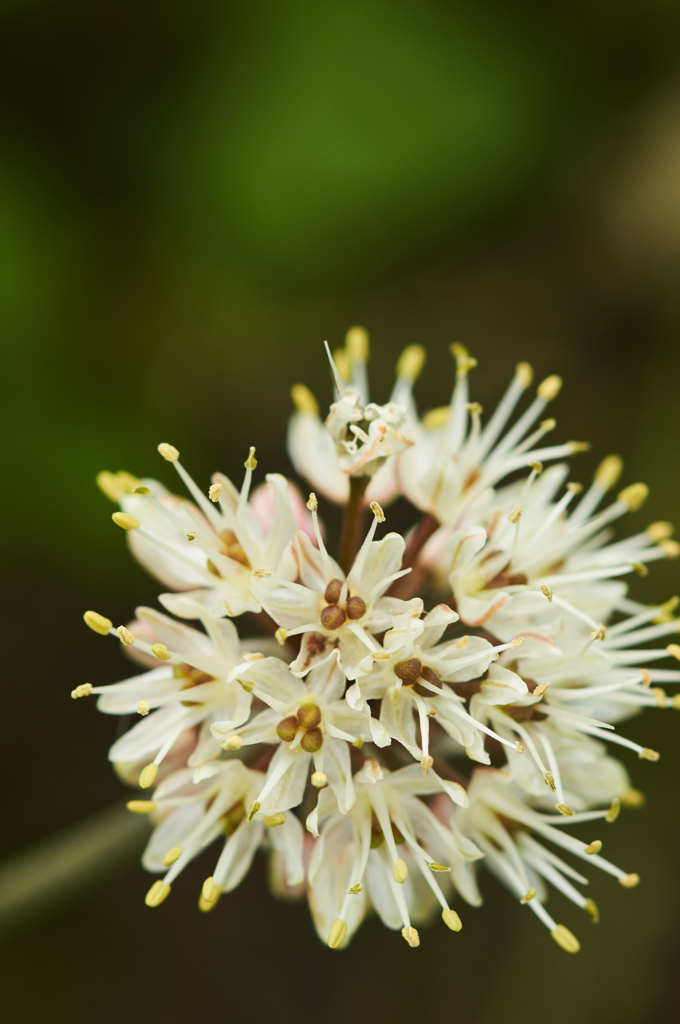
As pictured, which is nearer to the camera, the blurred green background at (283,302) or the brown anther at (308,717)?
the brown anther at (308,717)

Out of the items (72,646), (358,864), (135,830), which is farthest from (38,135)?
(358,864)

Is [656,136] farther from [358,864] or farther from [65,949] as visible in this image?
[65,949]

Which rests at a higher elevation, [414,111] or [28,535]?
Result: [414,111]

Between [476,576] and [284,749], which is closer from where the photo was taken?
[284,749]

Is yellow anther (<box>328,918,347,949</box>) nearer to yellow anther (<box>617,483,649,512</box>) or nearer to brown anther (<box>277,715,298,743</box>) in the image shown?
brown anther (<box>277,715,298,743</box>)

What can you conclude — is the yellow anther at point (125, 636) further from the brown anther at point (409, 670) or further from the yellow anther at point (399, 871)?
the yellow anther at point (399, 871)

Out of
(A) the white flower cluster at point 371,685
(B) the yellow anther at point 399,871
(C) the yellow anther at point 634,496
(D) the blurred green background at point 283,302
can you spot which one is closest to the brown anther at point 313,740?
(A) the white flower cluster at point 371,685

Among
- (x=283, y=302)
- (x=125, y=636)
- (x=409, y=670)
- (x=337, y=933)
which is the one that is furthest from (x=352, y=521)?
(x=283, y=302)

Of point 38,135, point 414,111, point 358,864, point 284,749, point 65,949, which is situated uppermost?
point 414,111
